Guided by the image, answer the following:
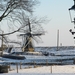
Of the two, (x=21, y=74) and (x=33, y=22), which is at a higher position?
(x=33, y=22)

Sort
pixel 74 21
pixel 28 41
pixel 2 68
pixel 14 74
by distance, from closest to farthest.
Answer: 1. pixel 74 21
2. pixel 14 74
3. pixel 2 68
4. pixel 28 41

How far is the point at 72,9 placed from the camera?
1994 cm

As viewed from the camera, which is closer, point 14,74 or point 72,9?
point 72,9

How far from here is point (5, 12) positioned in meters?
25.5

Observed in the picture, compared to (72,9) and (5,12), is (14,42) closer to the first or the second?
(5,12)

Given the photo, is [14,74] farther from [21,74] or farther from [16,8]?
[16,8]

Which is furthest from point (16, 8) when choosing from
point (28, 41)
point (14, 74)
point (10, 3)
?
A: point (28, 41)

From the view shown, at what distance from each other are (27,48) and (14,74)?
187 ft

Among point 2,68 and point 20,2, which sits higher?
point 20,2

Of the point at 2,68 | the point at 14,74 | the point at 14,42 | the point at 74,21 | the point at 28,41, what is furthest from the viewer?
the point at 28,41

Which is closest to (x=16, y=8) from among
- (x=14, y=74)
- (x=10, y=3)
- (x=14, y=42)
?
(x=10, y=3)

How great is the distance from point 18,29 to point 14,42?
1798 mm

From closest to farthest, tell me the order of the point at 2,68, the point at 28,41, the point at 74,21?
the point at 74,21
the point at 2,68
the point at 28,41

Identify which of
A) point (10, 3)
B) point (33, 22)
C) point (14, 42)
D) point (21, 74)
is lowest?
point (21, 74)
